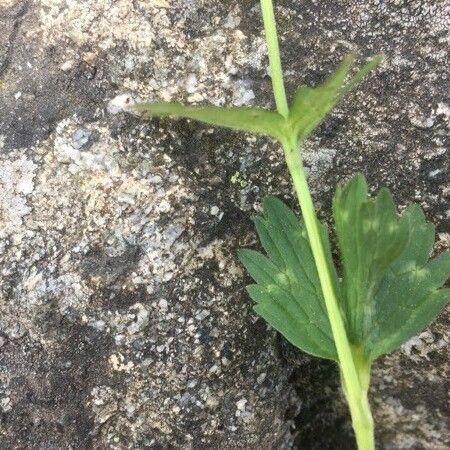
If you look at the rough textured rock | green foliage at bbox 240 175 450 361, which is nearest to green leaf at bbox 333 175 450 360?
green foliage at bbox 240 175 450 361

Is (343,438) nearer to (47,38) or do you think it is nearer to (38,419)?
(38,419)

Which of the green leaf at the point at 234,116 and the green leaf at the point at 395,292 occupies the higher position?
the green leaf at the point at 234,116

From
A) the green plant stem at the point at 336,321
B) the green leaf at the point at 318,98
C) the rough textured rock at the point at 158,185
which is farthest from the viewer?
the rough textured rock at the point at 158,185

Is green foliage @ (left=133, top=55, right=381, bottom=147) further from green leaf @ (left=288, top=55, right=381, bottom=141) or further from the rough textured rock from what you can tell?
the rough textured rock

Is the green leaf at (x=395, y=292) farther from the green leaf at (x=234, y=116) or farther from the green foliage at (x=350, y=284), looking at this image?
the green leaf at (x=234, y=116)

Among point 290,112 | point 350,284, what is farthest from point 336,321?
point 290,112

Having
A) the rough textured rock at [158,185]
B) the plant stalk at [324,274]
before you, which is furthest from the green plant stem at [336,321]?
the rough textured rock at [158,185]

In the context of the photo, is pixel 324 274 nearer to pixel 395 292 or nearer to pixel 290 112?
pixel 395 292
